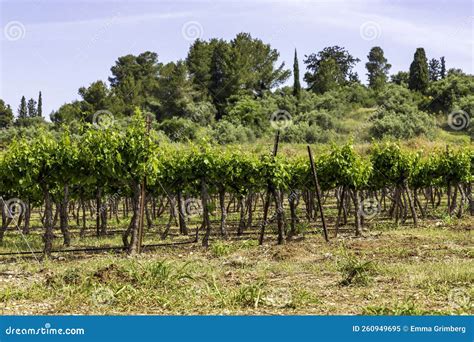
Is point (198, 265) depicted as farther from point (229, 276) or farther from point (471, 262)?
point (471, 262)

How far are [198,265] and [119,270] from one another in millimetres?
2854

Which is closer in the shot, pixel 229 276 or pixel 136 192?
pixel 229 276

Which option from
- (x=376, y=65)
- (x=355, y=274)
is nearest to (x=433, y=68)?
(x=376, y=65)

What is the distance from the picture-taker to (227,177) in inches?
806

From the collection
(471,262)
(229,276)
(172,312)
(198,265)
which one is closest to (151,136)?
(198,265)

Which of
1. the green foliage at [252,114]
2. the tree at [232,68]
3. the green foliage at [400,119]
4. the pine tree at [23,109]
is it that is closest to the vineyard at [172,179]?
the green foliage at [400,119]

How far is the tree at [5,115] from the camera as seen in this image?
83750 millimetres

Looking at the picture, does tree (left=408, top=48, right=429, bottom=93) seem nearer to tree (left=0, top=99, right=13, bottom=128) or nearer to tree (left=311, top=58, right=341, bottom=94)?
tree (left=311, top=58, right=341, bottom=94)

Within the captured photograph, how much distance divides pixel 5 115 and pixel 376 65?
61424mm

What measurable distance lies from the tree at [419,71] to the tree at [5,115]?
5892 cm

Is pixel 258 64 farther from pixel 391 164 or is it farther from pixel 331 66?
pixel 391 164

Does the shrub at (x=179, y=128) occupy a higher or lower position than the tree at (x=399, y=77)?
lower

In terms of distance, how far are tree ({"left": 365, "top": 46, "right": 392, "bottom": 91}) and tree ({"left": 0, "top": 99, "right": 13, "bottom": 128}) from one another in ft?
190

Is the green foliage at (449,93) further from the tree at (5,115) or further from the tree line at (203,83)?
the tree at (5,115)
